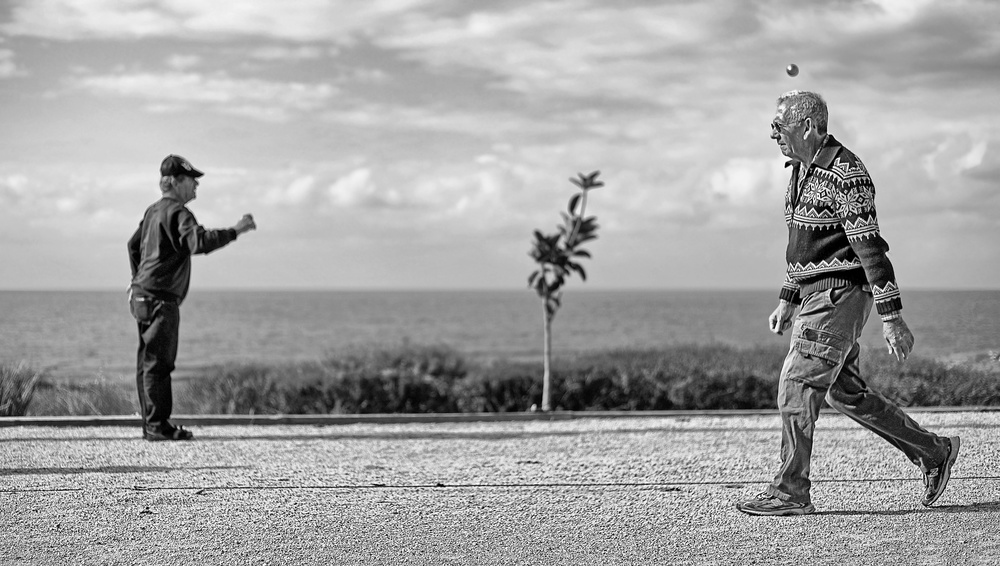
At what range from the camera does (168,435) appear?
7.82 meters

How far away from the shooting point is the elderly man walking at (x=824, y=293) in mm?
4867

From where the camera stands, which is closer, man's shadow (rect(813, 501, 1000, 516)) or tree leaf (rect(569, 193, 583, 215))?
man's shadow (rect(813, 501, 1000, 516))

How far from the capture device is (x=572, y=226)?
36.0 feet

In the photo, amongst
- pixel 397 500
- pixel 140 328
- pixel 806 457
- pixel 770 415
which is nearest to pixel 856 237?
pixel 806 457

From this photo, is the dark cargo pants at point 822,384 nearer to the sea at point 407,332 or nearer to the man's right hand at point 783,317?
the man's right hand at point 783,317

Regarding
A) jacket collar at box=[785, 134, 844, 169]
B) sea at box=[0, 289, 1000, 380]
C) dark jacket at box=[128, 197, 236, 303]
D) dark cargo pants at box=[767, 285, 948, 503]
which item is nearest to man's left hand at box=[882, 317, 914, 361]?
dark cargo pants at box=[767, 285, 948, 503]

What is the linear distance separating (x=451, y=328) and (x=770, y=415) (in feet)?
177

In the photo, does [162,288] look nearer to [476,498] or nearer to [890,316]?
[476,498]

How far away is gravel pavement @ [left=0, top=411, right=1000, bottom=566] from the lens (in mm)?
4516

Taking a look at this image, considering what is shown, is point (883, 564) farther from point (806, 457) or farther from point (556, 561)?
point (556, 561)

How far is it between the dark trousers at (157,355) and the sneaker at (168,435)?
0.08 feet

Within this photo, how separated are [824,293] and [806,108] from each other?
2.92 feet

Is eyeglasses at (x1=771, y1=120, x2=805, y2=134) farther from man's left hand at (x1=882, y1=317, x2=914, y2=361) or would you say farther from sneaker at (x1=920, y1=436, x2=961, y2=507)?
sneaker at (x1=920, y1=436, x2=961, y2=507)

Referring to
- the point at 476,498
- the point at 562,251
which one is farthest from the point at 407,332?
the point at 476,498
